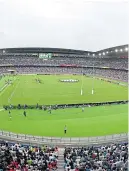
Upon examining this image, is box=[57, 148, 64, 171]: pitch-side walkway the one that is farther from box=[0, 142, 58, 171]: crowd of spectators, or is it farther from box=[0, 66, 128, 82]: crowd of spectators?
box=[0, 66, 128, 82]: crowd of spectators

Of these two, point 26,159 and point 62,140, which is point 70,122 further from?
point 26,159

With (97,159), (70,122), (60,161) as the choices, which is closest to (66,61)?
(70,122)

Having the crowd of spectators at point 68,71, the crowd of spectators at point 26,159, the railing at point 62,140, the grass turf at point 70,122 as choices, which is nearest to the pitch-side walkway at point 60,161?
the crowd of spectators at point 26,159

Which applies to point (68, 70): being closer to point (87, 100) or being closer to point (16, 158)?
point (87, 100)

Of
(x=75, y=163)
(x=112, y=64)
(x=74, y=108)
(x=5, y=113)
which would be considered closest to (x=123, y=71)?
(x=112, y=64)

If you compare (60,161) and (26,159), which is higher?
(26,159)

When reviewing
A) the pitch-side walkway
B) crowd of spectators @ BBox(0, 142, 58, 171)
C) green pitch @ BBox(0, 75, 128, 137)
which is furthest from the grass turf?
crowd of spectators @ BBox(0, 142, 58, 171)
